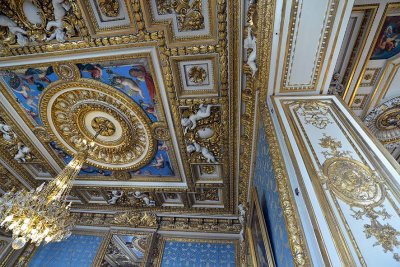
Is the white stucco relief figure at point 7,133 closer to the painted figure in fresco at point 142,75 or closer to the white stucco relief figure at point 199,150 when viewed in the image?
the painted figure in fresco at point 142,75

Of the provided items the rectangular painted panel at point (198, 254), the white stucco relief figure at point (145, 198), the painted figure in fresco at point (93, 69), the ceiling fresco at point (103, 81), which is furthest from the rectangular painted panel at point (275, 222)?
the white stucco relief figure at point (145, 198)

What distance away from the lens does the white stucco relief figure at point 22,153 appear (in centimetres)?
708

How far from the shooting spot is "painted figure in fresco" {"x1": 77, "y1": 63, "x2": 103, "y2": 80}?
17.2 ft

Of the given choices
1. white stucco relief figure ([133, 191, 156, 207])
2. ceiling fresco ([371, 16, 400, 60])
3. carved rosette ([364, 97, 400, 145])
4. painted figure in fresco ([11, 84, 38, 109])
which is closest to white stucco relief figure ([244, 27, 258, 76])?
ceiling fresco ([371, 16, 400, 60])

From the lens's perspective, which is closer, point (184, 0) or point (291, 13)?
point (291, 13)

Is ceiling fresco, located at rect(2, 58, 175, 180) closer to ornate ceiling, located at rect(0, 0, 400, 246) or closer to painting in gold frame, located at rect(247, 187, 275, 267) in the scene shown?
ornate ceiling, located at rect(0, 0, 400, 246)

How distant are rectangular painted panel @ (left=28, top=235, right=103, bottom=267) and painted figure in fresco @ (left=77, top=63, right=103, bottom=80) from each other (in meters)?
6.21

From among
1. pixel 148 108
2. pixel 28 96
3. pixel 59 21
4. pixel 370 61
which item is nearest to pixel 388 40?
pixel 370 61

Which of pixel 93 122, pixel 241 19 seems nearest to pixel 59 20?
pixel 93 122

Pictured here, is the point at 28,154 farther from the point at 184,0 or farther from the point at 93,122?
the point at 184,0

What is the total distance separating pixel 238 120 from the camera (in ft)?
18.7

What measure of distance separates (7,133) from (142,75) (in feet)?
15.5

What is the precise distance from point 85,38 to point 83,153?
9.00 ft

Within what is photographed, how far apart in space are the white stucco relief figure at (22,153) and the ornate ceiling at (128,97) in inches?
1.2
